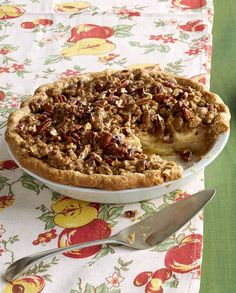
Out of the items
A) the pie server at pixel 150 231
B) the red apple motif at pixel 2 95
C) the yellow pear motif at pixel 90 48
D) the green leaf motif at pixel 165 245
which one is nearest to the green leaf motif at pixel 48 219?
the pie server at pixel 150 231

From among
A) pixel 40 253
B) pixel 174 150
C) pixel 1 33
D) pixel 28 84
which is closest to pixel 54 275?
pixel 40 253

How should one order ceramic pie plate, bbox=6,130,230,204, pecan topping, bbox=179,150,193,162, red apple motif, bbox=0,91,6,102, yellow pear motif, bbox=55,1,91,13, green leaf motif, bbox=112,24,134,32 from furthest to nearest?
yellow pear motif, bbox=55,1,91,13 → green leaf motif, bbox=112,24,134,32 → red apple motif, bbox=0,91,6,102 → pecan topping, bbox=179,150,193,162 → ceramic pie plate, bbox=6,130,230,204

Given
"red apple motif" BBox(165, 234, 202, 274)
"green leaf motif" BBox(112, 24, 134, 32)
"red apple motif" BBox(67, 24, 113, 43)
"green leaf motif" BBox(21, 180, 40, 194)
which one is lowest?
"red apple motif" BBox(165, 234, 202, 274)

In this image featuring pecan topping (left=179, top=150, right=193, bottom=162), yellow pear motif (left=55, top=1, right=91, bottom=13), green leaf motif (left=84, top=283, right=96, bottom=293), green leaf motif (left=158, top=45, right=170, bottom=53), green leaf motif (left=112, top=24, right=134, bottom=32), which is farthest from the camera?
yellow pear motif (left=55, top=1, right=91, bottom=13)

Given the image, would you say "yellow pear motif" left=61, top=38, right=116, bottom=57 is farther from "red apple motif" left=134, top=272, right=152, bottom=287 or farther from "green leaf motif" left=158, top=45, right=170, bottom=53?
"red apple motif" left=134, top=272, right=152, bottom=287

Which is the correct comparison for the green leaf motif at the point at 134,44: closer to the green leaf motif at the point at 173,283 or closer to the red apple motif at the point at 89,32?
the red apple motif at the point at 89,32

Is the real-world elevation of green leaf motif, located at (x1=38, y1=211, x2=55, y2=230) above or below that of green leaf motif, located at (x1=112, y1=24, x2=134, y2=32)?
below

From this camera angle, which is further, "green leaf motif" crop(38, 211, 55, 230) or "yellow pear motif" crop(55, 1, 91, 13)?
"yellow pear motif" crop(55, 1, 91, 13)

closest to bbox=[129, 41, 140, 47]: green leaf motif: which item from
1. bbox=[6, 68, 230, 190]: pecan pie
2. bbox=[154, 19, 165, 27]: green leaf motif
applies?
bbox=[154, 19, 165, 27]: green leaf motif

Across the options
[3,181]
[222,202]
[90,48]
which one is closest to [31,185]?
[3,181]
